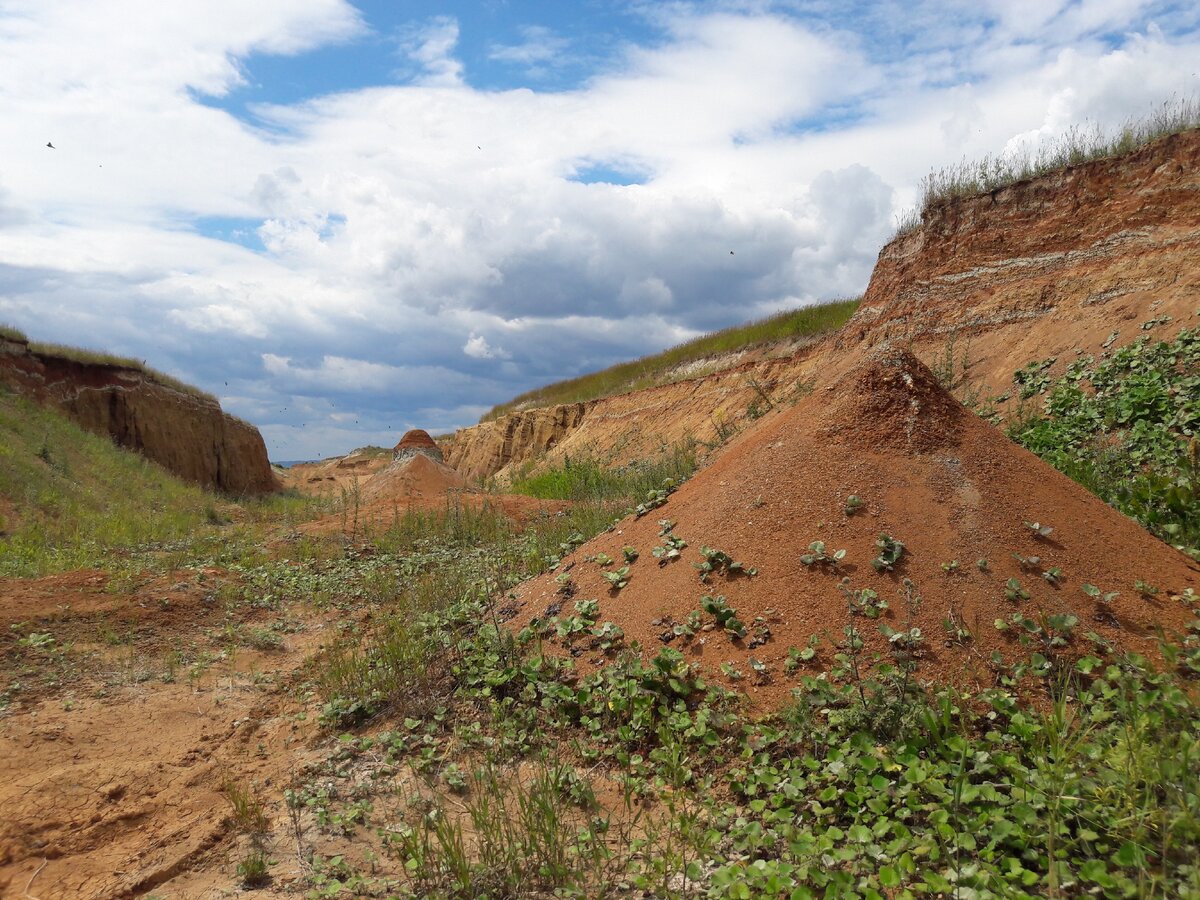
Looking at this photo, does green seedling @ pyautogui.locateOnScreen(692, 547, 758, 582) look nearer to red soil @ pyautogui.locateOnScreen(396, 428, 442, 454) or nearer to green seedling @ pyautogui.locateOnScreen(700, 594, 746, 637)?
green seedling @ pyautogui.locateOnScreen(700, 594, 746, 637)

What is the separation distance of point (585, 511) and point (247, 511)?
35.1 feet

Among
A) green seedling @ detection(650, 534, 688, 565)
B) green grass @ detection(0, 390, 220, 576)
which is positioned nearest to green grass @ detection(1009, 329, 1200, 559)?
green seedling @ detection(650, 534, 688, 565)

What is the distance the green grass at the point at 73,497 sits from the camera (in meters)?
9.11

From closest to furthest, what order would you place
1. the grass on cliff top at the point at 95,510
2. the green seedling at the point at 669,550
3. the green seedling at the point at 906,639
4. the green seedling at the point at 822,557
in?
the green seedling at the point at 906,639
the green seedling at the point at 822,557
the green seedling at the point at 669,550
the grass on cliff top at the point at 95,510

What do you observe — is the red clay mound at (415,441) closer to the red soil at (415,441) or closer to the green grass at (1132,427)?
the red soil at (415,441)

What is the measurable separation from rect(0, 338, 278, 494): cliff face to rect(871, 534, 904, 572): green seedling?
1913 cm

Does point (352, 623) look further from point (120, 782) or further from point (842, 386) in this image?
point (842, 386)

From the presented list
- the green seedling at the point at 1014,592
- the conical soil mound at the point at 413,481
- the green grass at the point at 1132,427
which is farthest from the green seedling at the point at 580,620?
the conical soil mound at the point at 413,481

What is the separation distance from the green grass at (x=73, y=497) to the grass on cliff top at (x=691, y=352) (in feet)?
40.4

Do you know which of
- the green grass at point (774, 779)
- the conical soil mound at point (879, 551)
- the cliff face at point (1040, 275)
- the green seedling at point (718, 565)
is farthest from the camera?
the cliff face at point (1040, 275)

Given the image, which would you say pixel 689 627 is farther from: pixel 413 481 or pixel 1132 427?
pixel 413 481

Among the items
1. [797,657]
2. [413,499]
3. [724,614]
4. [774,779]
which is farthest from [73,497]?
[774,779]

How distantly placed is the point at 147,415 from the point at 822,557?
2055cm

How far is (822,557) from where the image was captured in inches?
159
